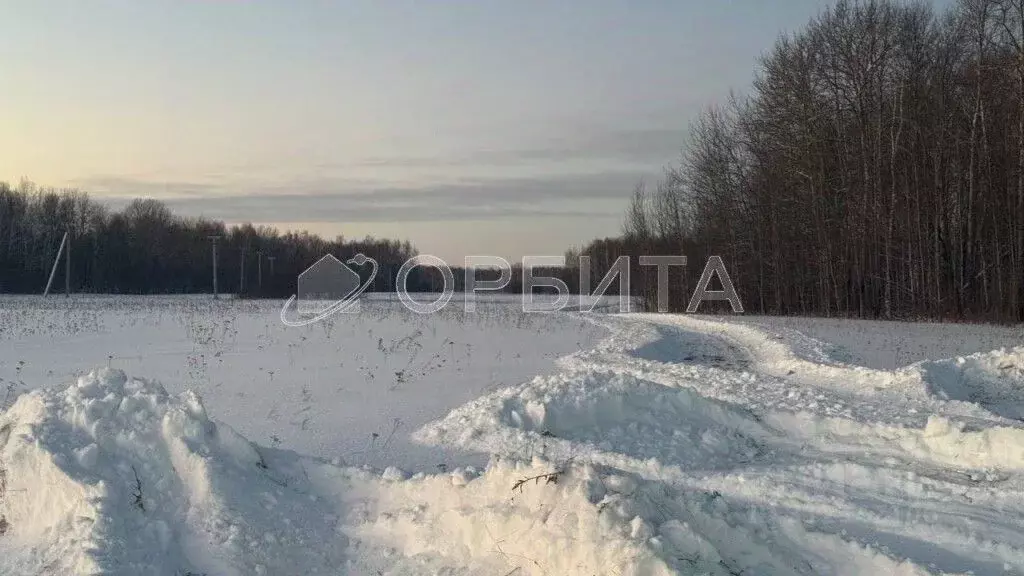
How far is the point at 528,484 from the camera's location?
4.81 m

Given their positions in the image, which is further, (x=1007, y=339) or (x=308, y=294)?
(x=308, y=294)

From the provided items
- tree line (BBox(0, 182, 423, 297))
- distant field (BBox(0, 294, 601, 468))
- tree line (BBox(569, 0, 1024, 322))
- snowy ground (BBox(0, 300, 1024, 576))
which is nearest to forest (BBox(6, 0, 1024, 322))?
tree line (BBox(569, 0, 1024, 322))

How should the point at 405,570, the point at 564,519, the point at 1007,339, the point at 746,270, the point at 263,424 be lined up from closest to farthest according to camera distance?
the point at 564,519
the point at 405,570
the point at 263,424
the point at 1007,339
the point at 746,270

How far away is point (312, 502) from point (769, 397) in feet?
22.5

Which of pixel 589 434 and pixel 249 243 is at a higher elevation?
pixel 249 243

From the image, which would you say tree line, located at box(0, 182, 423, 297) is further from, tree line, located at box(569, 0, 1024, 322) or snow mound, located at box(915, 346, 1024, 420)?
snow mound, located at box(915, 346, 1024, 420)

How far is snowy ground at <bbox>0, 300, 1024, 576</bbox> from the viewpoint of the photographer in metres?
4.55

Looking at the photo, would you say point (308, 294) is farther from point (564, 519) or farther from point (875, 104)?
point (564, 519)

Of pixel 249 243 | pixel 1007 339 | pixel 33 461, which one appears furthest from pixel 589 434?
pixel 249 243

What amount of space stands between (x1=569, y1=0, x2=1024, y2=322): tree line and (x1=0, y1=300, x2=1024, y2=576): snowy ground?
882 inches

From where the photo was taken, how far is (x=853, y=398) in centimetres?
1067

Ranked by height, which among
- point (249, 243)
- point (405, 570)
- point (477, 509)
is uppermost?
point (249, 243)

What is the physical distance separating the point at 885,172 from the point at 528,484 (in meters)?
32.4

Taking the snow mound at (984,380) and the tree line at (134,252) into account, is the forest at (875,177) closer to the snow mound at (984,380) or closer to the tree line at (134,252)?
the snow mound at (984,380)
